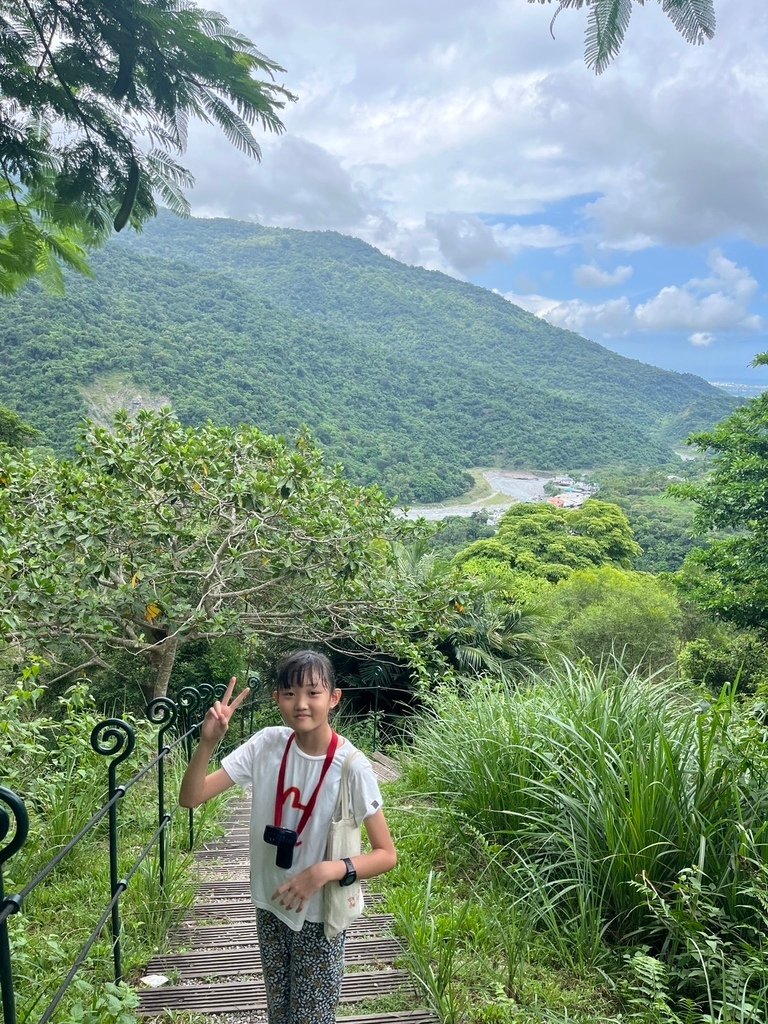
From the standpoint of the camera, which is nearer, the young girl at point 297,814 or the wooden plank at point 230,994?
the young girl at point 297,814

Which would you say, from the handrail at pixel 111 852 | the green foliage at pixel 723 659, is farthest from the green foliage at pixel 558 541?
the handrail at pixel 111 852

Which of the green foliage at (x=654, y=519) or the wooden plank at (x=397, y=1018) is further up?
the green foliage at (x=654, y=519)

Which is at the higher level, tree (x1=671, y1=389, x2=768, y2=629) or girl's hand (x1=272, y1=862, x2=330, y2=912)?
tree (x1=671, y1=389, x2=768, y2=629)

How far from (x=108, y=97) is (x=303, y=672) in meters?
1.83

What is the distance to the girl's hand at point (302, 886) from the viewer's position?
5.16 ft

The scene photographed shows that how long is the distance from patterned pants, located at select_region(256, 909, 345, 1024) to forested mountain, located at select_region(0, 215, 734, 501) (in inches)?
89.7

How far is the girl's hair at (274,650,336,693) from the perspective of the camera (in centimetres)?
175

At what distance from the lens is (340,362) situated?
57938 mm

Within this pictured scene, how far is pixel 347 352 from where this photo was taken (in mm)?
61938

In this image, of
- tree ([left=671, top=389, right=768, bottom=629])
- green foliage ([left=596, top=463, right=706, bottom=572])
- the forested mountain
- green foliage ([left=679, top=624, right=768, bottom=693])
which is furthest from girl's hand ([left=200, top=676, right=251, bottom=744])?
green foliage ([left=596, top=463, right=706, bottom=572])

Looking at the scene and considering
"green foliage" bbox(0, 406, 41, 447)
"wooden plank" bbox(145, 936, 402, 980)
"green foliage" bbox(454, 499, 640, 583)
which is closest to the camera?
"wooden plank" bbox(145, 936, 402, 980)

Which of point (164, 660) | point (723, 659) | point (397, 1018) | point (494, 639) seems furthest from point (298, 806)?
point (723, 659)

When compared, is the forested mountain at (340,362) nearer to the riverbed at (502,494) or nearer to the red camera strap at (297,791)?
the riverbed at (502,494)

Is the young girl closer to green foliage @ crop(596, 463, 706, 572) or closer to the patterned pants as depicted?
the patterned pants
